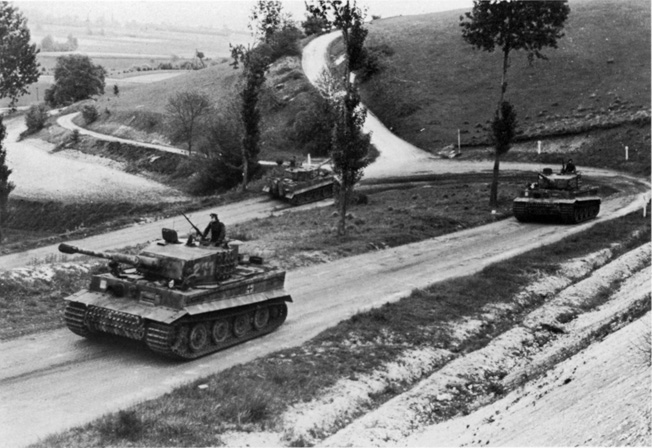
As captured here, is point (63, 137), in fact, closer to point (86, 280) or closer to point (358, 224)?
point (358, 224)

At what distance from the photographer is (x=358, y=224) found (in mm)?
36812

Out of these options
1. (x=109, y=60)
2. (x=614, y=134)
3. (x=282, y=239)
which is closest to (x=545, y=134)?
(x=614, y=134)

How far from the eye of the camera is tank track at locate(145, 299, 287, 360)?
1758 centimetres

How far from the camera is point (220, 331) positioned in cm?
1923

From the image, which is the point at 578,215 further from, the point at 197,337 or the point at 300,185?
the point at 197,337

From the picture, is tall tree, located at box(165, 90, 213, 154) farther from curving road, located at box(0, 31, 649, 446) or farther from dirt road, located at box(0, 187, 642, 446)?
dirt road, located at box(0, 187, 642, 446)

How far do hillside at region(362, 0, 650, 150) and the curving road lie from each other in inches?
1420

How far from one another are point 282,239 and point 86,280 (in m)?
10.1

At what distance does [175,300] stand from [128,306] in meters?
1.26

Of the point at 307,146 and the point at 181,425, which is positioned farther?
the point at 307,146

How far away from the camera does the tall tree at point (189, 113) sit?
2660 inches

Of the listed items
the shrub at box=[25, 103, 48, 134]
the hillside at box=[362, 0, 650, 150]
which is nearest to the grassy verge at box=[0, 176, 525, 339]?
the hillside at box=[362, 0, 650, 150]

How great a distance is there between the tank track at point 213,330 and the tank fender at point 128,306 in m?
0.21

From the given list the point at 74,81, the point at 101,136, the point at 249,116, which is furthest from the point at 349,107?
the point at 74,81
